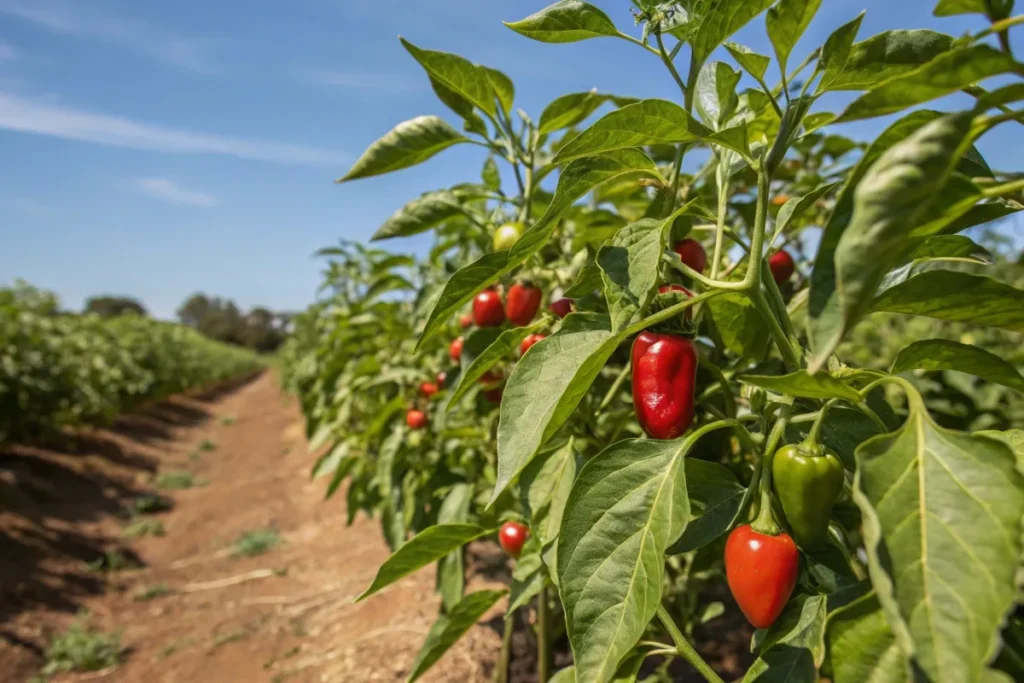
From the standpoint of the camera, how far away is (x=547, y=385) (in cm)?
73

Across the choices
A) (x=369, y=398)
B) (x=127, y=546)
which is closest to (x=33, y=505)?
→ (x=127, y=546)

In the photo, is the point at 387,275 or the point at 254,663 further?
the point at 254,663

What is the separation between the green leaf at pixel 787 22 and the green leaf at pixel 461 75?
2.16 ft

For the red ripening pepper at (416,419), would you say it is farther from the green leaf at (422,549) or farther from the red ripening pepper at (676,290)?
the red ripening pepper at (676,290)

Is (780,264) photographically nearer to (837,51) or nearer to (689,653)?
(837,51)

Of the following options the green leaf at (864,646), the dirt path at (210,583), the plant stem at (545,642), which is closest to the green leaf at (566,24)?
the green leaf at (864,646)

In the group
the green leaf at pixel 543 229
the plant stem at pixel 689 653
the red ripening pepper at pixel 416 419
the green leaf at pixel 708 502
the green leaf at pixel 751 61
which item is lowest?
the plant stem at pixel 689 653

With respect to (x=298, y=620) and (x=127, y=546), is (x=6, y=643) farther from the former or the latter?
(x=127, y=546)

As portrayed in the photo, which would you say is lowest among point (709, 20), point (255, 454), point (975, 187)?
point (255, 454)

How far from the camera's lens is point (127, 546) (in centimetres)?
597

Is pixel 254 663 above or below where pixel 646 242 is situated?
below

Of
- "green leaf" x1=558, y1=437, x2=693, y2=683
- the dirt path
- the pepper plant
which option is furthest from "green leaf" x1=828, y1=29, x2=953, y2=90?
the dirt path

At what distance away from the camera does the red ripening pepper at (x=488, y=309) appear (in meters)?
1.37

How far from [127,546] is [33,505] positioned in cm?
127
